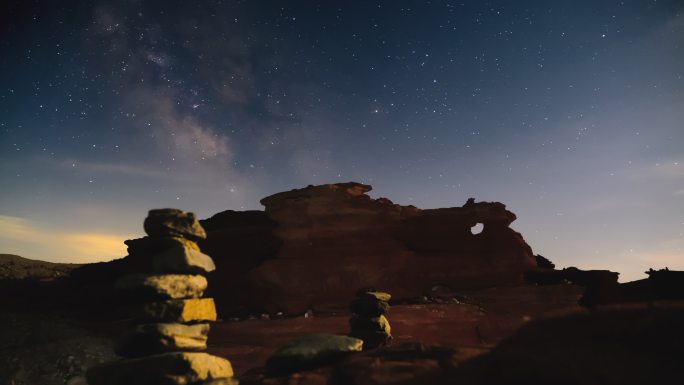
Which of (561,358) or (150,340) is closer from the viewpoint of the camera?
(561,358)

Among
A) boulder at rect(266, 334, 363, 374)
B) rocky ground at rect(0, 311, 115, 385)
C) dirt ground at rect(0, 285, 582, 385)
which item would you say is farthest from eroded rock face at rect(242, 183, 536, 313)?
boulder at rect(266, 334, 363, 374)

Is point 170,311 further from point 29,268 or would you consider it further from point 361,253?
point 29,268

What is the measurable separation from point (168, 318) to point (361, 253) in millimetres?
19275

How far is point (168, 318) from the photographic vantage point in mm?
8008

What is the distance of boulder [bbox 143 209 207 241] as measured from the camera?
833cm

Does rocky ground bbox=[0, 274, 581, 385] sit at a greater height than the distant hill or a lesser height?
lesser

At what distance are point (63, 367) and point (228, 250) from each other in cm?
1659

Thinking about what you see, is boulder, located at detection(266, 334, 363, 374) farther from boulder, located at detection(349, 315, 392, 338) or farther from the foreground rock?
boulder, located at detection(349, 315, 392, 338)

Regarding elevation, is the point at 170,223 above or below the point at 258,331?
above

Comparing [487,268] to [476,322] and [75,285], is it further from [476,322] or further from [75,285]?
[75,285]

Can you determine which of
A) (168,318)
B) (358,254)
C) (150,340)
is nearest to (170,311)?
(168,318)

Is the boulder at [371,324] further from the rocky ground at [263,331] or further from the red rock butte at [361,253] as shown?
the red rock butte at [361,253]

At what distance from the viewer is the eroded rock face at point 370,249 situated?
25.5m

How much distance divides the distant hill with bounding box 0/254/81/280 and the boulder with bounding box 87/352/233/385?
123 feet
